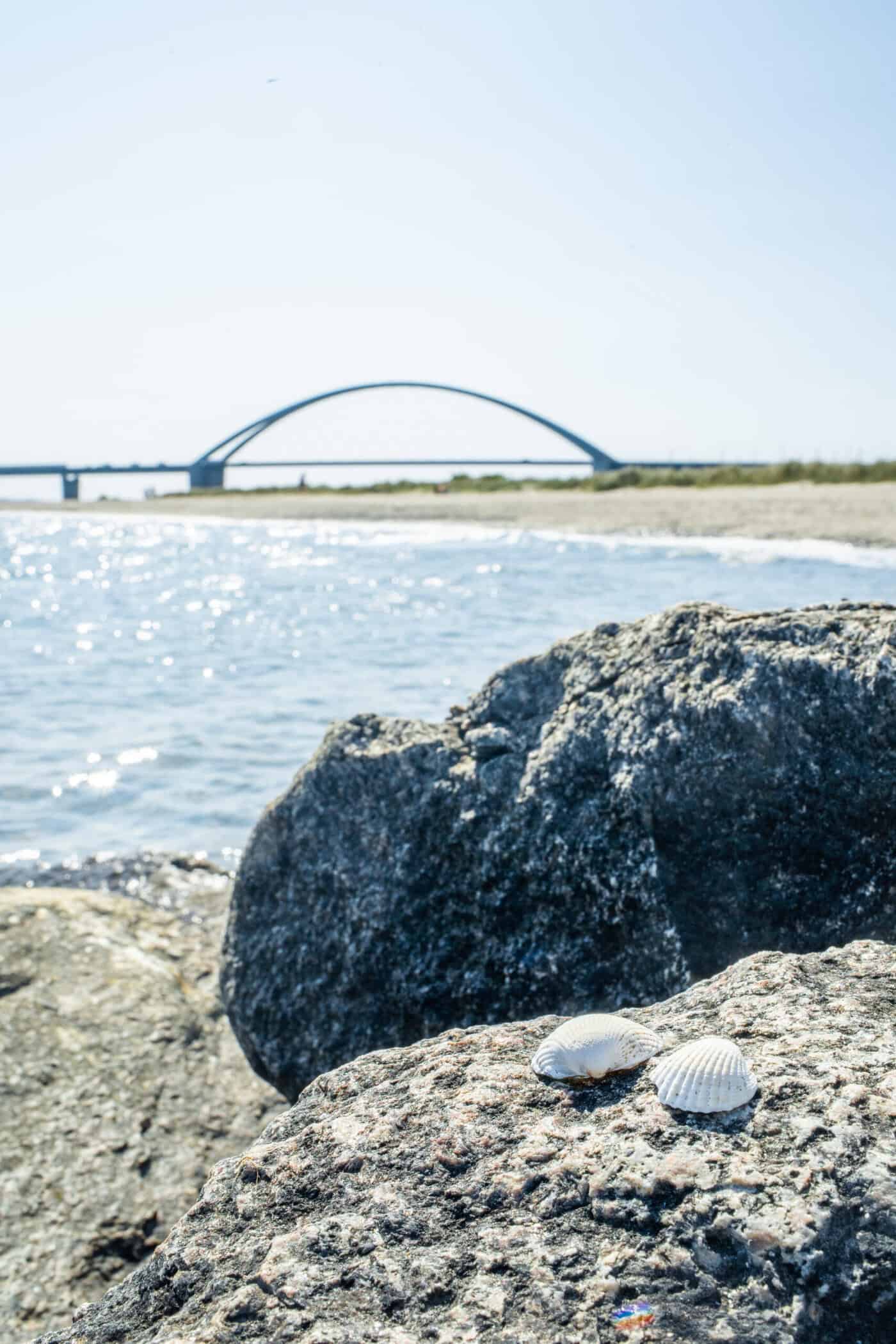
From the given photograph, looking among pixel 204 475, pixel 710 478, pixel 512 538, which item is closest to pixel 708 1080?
pixel 512 538

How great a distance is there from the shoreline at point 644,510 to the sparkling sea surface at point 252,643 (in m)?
1.41

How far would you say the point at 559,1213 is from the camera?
4.99 ft

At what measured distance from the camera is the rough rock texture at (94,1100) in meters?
3.03

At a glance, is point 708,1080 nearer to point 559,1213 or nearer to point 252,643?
point 559,1213

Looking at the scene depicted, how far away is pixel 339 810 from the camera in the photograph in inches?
133

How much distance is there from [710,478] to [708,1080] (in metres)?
44.1

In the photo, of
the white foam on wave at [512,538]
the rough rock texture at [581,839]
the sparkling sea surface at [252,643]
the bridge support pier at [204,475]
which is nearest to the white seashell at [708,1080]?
the rough rock texture at [581,839]

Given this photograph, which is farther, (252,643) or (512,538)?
(512,538)

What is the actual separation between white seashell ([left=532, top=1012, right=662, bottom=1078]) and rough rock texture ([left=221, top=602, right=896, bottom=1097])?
0.96m

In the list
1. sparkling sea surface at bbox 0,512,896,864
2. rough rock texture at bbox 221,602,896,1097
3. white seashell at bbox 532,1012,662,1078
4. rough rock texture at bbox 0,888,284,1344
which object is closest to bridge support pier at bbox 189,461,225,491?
sparkling sea surface at bbox 0,512,896,864

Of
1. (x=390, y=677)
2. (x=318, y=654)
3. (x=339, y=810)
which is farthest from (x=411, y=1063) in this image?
(x=318, y=654)

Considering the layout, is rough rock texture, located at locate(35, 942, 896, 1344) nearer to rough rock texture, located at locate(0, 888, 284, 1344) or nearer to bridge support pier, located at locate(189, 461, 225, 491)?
rough rock texture, located at locate(0, 888, 284, 1344)

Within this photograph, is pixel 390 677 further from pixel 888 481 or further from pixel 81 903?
pixel 888 481

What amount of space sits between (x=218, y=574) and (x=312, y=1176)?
84.6ft
